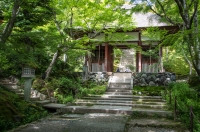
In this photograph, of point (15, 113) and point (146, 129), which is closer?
point (146, 129)

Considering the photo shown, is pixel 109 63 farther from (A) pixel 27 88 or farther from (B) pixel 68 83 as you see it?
(A) pixel 27 88

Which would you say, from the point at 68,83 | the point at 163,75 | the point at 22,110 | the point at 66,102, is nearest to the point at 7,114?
the point at 22,110

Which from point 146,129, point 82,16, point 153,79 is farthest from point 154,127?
point 153,79

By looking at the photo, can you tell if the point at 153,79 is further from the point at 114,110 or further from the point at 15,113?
the point at 15,113

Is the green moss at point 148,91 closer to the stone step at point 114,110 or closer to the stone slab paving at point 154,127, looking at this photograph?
the stone step at point 114,110

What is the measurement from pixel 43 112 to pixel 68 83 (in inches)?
149

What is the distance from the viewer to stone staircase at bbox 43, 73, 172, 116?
7566 mm

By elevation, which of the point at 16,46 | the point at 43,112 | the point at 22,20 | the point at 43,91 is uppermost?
the point at 22,20

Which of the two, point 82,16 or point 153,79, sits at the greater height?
point 82,16

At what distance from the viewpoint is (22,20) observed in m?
6.30

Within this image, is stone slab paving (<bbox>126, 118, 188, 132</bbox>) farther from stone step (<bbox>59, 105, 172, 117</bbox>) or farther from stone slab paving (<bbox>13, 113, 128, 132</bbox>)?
stone step (<bbox>59, 105, 172, 117</bbox>)

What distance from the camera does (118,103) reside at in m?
9.05

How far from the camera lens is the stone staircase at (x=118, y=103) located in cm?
757

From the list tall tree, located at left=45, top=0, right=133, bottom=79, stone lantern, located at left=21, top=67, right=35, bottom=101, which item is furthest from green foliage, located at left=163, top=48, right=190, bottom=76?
stone lantern, located at left=21, top=67, right=35, bottom=101
